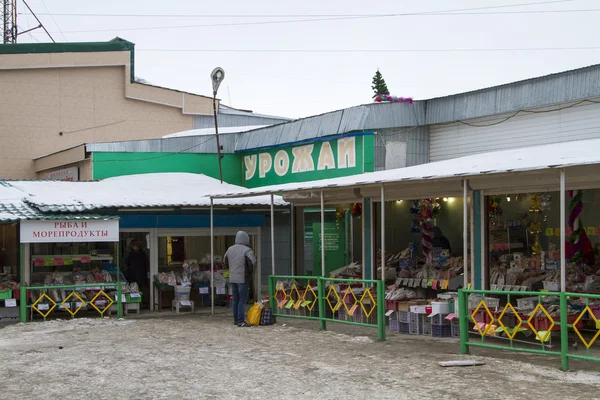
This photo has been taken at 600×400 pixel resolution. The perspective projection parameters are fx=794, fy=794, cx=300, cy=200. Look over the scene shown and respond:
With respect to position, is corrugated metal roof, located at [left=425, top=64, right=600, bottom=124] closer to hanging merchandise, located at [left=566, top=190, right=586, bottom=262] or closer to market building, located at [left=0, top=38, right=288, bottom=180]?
hanging merchandise, located at [left=566, top=190, right=586, bottom=262]

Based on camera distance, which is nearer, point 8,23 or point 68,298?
point 68,298

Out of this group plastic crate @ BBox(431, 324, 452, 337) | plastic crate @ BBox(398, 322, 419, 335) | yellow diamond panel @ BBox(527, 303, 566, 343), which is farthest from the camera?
plastic crate @ BBox(398, 322, 419, 335)

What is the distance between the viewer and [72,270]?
1780 centimetres

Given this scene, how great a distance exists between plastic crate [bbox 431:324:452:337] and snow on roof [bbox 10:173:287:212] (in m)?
6.41

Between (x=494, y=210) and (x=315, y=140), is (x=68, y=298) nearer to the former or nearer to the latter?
(x=315, y=140)

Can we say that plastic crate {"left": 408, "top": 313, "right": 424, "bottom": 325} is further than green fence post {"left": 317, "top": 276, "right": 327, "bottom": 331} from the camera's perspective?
No

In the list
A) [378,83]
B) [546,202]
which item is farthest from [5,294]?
[378,83]

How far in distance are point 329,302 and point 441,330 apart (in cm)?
216

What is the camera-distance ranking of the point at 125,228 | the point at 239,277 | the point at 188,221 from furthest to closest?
the point at 188,221 < the point at 125,228 < the point at 239,277

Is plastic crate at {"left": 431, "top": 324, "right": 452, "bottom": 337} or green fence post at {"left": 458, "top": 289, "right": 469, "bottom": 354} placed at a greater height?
green fence post at {"left": 458, "top": 289, "right": 469, "bottom": 354}

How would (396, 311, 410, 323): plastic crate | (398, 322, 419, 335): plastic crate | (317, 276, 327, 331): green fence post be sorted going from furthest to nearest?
(317, 276, 327, 331): green fence post < (396, 311, 410, 323): plastic crate < (398, 322, 419, 335): plastic crate

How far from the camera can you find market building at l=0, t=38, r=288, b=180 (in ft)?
84.9

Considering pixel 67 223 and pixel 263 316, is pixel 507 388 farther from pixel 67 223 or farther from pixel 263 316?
pixel 67 223

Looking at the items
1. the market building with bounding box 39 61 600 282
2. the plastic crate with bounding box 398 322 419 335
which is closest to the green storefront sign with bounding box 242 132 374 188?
the market building with bounding box 39 61 600 282
